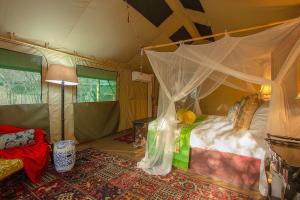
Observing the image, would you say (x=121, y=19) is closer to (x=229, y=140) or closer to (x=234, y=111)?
(x=234, y=111)

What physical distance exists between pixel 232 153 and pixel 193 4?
2.71m

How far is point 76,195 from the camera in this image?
6.54 ft

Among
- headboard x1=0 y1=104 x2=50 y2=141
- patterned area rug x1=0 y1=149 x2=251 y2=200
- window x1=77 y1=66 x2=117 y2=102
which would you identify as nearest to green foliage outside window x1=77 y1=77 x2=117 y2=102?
window x1=77 y1=66 x2=117 y2=102

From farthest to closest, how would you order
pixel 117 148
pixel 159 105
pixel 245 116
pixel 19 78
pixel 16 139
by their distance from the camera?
pixel 117 148, pixel 19 78, pixel 159 105, pixel 245 116, pixel 16 139

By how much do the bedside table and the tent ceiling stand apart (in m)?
1.94

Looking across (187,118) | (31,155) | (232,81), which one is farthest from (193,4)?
(31,155)

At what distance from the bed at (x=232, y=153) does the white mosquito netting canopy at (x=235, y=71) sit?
0.33 meters

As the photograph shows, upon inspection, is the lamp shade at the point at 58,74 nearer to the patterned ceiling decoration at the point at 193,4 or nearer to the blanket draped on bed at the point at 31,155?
the blanket draped on bed at the point at 31,155

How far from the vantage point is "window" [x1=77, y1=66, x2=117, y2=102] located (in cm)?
404

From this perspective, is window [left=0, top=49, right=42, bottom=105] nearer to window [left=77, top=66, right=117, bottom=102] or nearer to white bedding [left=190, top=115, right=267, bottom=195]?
window [left=77, top=66, right=117, bottom=102]

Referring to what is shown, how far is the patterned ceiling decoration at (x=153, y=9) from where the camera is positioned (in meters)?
3.16

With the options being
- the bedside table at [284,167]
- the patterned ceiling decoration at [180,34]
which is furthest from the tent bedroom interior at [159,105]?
the patterned ceiling decoration at [180,34]

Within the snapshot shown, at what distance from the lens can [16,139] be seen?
2451mm

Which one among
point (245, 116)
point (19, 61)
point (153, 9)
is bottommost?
point (245, 116)
